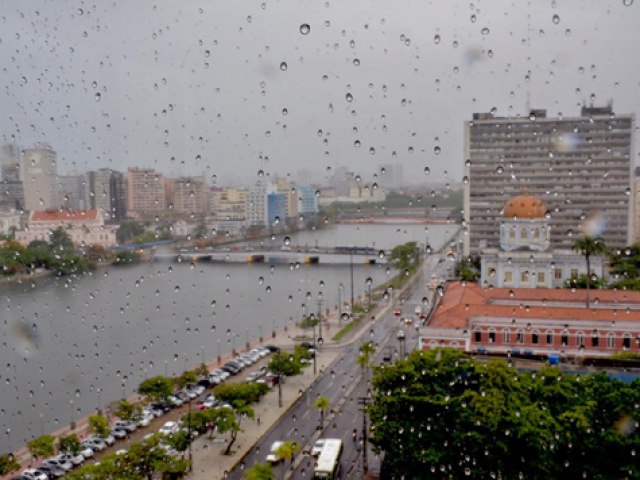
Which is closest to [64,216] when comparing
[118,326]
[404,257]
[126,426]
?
[118,326]

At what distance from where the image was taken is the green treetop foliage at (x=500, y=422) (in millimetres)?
3504

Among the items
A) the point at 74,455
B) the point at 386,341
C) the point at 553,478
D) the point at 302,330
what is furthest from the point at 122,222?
the point at 553,478

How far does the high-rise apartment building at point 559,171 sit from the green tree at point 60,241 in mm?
9136

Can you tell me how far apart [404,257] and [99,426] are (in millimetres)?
8231

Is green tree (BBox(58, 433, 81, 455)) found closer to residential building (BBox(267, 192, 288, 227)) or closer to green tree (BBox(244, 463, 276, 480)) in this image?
green tree (BBox(244, 463, 276, 480))

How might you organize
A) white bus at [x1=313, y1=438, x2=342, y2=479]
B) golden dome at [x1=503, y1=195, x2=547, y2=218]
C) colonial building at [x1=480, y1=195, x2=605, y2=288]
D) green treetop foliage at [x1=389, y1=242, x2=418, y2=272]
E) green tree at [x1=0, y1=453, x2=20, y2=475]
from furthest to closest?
1. green treetop foliage at [x1=389, y1=242, x2=418, y2=272]
2. golden dome at [x1=503, y1=195, x2=547, y2=218]
3. colonial building at [x1=480, y1=195, x2=605, y2=288]
4. green tree at [x1=0, y1=453, x2=20, y2=475]
5. white bus at [x1=313, y1=438, x2=342, y2=479]

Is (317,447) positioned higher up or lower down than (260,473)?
lower down

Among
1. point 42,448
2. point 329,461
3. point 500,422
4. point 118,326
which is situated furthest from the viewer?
point 118,326

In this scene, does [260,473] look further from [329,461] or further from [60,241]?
[60,241]

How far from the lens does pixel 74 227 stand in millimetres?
9227

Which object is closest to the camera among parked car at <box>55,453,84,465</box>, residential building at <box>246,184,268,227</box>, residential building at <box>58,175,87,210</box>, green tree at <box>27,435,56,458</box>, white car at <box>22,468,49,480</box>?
white car at <box>22,468,49,480</box>

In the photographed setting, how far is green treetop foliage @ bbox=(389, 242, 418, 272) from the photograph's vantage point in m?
12.3

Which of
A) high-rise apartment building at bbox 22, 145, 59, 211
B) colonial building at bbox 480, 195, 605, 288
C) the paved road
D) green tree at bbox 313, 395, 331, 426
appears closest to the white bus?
the paved road

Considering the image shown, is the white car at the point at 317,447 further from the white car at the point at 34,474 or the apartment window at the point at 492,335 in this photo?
the apartment window at the point at 492,335
